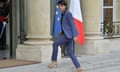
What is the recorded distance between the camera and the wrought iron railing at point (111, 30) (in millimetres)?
15672

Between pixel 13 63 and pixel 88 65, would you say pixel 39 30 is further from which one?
pixel 88 65

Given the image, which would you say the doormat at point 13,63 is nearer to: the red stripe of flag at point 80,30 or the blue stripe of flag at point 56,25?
the blue stripe of flag at point 56,25

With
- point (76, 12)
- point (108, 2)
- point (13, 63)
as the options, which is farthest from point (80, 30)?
point (108, 2)

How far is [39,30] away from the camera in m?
12.0

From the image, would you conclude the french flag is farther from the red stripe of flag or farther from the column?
the column

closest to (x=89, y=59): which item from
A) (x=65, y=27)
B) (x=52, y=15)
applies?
(x=52, y=15)

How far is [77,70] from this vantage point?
34.6 feet

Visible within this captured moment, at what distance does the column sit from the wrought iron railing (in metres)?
4.04

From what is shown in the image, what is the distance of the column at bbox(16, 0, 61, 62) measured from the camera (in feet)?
38.9

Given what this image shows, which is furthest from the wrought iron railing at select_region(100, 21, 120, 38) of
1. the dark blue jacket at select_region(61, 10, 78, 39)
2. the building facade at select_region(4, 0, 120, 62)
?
the dark blue jacket at select_region(61, 10, 78, 39)

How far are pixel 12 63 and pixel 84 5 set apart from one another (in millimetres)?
3714

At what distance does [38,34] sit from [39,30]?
0.13 m

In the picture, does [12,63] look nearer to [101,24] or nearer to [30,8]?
[30,8]

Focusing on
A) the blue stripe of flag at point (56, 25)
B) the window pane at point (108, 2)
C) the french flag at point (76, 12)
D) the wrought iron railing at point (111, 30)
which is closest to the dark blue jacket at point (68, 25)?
the blue stripe of flag at point (56, 25)
